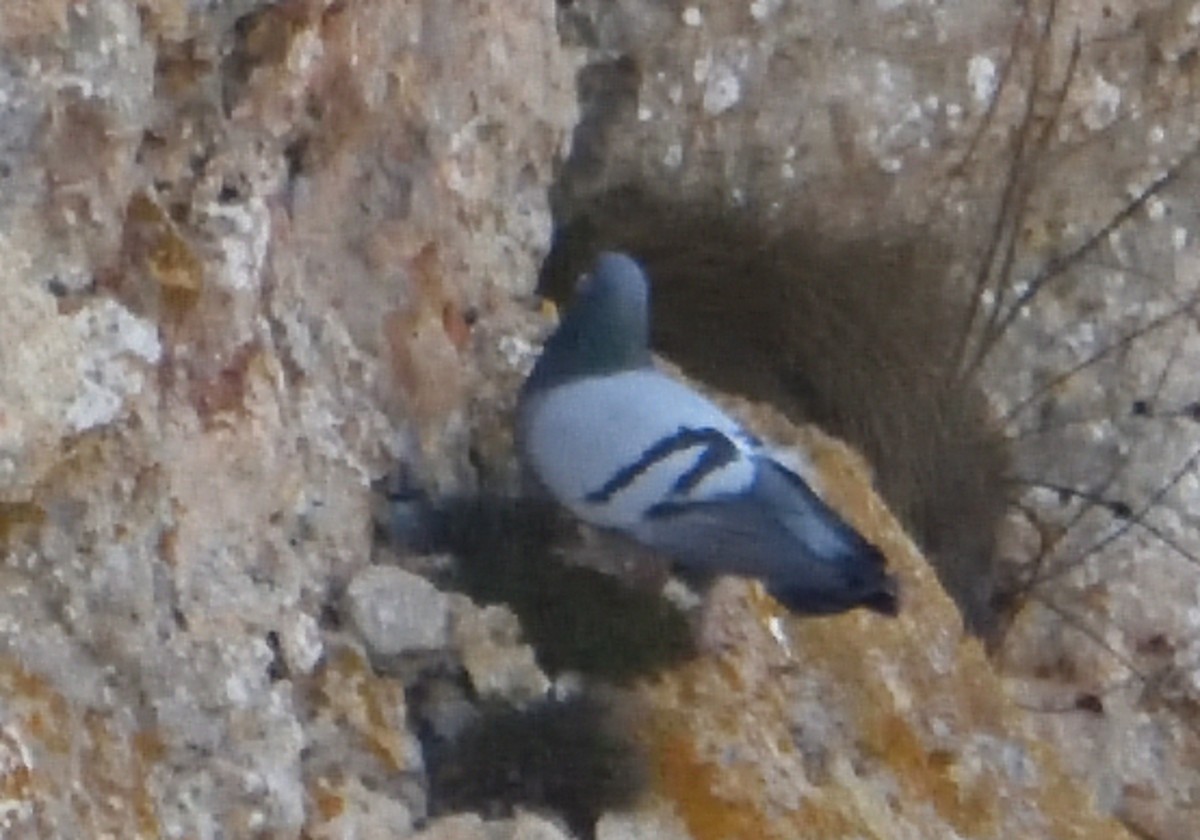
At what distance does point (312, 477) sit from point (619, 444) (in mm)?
268

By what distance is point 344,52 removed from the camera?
1.74m

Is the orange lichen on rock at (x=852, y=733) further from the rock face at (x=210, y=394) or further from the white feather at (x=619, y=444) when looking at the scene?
the rock face at (x=210, y=394)

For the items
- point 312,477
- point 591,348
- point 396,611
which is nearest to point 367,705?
point 396,611

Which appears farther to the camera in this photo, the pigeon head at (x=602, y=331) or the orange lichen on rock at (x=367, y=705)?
the pigeon head at (x=602, y=331)

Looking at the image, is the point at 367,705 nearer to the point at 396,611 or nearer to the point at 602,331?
the point at 396,611

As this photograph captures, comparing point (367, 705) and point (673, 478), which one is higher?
point (673, 478)

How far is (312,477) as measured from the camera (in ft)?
5.37

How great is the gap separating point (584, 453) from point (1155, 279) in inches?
57.5

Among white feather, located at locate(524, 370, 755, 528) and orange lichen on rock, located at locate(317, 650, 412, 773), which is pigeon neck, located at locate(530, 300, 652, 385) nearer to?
white feather, located at locate(524, 370, 755, 528)

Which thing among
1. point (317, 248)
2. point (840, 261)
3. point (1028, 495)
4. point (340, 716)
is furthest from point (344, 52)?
point (1028, 495)

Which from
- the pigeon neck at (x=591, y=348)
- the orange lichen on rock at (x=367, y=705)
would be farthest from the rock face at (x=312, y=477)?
the pigeon neck at (x=591, y=348)

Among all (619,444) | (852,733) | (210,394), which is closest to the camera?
(210,394)

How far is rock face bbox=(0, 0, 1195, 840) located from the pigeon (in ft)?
0.38

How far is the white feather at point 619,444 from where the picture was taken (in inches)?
67.1
